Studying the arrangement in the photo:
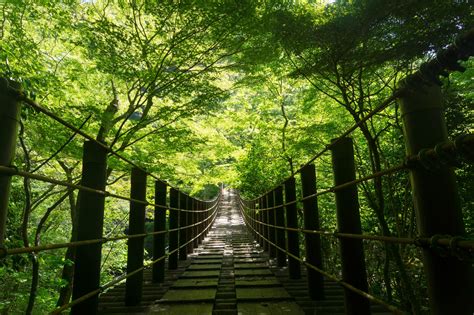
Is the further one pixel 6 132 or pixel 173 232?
pixel 173 232

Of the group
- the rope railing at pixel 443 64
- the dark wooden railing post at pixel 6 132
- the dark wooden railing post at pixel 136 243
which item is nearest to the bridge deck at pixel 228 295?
the dark wooden railing post at pixel 136 243

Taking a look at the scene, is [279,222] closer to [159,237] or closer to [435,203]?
[159,237]

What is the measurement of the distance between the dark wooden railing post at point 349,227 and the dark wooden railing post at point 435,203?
76cm

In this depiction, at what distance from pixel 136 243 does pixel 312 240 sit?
1494 mm

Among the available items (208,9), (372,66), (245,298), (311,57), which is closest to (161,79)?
(208,9)

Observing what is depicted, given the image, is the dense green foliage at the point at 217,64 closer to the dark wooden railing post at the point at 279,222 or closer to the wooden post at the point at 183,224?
the dark wooden railing post at the point at 279,222

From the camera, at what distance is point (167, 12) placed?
4.05 meters

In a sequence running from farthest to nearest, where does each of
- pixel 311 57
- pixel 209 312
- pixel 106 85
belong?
pixel 106 85 < pixel 311 57 < pixel 209 312

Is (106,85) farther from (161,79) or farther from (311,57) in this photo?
(311,57)

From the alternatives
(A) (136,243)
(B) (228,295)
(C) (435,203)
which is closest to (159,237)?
(A) (136,243)

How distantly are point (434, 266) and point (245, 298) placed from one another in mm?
1955

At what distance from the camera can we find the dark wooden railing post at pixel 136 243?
250cm

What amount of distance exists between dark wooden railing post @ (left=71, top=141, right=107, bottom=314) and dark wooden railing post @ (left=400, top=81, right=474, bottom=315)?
1561mm

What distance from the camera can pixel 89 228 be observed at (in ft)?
5.55
